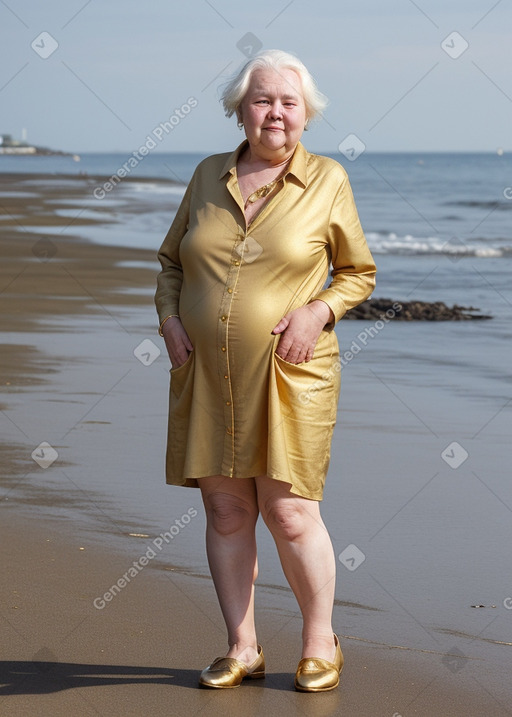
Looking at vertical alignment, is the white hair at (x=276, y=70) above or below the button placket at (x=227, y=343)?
above

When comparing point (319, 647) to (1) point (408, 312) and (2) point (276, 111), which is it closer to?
(2) point (276, 111)

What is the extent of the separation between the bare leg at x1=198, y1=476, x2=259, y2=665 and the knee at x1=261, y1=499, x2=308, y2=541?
114 mm

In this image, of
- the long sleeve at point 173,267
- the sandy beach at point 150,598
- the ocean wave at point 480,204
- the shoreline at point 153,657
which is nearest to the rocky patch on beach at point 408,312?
the sandy beach at point 150,598

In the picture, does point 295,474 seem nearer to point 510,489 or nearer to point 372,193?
point 510,489

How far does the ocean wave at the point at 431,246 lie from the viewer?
19.5 m

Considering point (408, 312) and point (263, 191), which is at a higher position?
point (263, 191)

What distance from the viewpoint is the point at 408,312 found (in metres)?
11.1

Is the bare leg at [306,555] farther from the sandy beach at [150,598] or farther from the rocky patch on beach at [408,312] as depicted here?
the rocky patch on beach at [408,312]

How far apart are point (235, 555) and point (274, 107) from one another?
4.38 feet

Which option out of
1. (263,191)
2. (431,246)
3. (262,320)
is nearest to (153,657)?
(262,320)

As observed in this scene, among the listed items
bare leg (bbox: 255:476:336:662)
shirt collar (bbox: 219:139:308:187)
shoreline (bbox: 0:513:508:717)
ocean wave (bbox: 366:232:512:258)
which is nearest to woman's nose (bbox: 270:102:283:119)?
shirt collar (bbox: 219:139:308:187)

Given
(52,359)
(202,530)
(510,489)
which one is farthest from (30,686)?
(52,359)

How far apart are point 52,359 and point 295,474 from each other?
5198 millimetres

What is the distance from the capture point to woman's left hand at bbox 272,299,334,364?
3320mm
